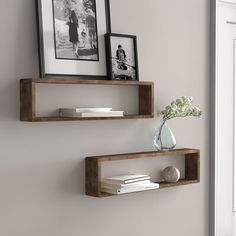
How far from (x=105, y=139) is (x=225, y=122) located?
95 centimetres

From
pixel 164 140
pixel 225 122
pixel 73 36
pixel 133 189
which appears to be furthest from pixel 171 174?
pixel 73 36

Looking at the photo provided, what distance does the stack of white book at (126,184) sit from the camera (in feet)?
8.98

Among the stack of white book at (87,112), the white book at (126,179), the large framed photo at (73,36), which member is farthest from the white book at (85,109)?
the white book at (126,179)

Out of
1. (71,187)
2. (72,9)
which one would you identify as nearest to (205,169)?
(71,187)

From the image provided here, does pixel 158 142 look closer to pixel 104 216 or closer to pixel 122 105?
pixel 122 105

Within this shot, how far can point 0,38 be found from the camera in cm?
250

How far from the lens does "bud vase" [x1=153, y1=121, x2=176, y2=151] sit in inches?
119

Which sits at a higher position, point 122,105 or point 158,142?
point 122,105

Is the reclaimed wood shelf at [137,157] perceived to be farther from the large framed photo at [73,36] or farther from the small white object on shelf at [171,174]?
the large framed photo at [73,36]

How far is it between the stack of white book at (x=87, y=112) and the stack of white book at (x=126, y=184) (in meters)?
0.32

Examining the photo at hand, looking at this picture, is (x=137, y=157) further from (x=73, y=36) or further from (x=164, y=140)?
(x=73, y=36)

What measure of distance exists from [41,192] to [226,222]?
138cm

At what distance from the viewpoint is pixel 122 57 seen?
9.35ft

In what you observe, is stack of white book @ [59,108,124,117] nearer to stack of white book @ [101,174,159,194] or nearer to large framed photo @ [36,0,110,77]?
large framed photo @ [36,0,110,77]
